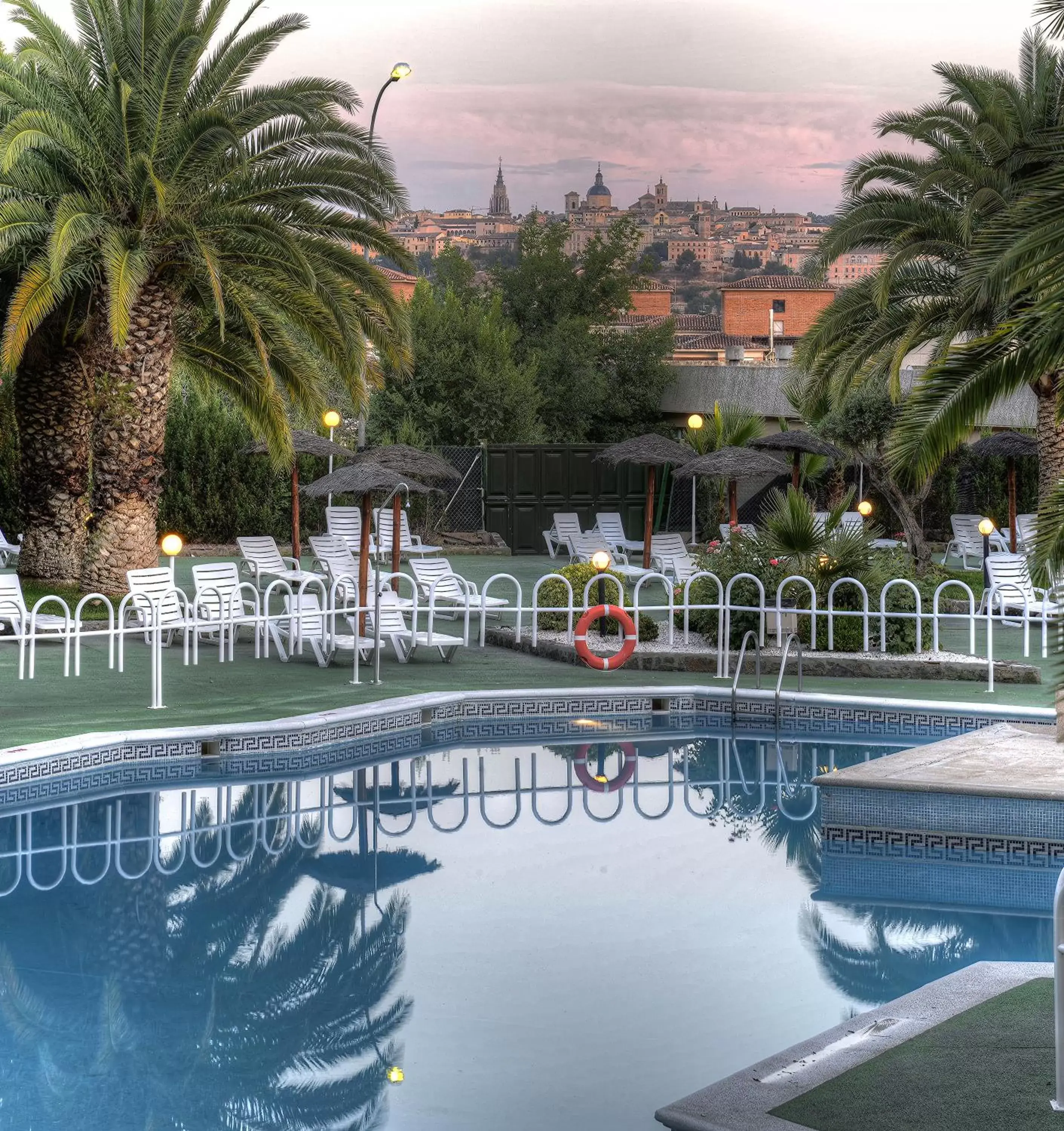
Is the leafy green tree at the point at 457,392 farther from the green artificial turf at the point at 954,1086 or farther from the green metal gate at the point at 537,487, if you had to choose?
the green artificial turf at the point at 954,1086

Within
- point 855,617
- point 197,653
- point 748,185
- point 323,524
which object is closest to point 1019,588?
point 855,617

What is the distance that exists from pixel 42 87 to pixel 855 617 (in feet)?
29.5

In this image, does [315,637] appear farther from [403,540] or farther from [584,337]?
[584,337]

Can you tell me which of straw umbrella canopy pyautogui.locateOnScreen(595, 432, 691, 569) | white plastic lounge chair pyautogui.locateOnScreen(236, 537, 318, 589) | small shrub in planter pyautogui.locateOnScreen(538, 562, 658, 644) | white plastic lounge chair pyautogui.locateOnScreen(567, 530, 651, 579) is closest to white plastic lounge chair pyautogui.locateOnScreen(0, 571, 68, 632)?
white plastic lounge chair pyautogui.locateOnScreen(236, 537, 318, 589)

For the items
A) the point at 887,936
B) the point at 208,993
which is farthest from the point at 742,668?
the point at 208,993

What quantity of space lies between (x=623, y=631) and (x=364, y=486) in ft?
8.41

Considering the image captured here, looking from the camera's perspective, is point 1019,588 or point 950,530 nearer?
point 1019,588

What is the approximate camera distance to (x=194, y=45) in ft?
49.3

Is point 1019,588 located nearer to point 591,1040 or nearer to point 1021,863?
point 1021,863

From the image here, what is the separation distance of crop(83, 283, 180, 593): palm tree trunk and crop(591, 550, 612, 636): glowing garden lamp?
4742 mm

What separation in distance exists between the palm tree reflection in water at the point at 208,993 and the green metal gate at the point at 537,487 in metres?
16.4

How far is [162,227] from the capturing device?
15500 mm

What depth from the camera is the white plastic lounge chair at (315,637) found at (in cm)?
1401

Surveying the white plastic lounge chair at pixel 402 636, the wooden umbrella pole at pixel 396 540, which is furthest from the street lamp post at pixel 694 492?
the white plastic lounge chair at pixel 402 636
